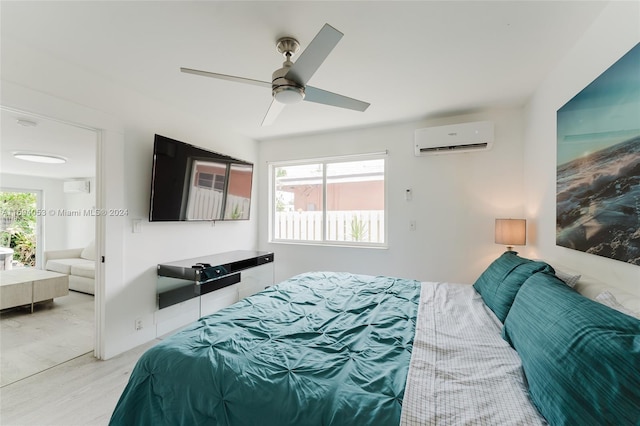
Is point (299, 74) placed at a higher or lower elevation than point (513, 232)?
higher

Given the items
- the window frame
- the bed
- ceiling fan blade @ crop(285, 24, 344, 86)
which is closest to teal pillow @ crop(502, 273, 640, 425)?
the bed

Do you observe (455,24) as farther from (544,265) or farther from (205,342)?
(205,342)

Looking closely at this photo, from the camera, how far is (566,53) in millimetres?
1957

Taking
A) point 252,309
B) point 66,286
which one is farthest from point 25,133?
point 252,309

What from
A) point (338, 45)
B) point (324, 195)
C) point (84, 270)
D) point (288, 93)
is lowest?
point (84, 270)

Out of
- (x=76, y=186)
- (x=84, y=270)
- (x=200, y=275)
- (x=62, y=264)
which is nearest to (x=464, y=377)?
(x=200, y=275)

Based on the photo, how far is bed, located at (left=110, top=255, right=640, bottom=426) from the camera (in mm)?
856

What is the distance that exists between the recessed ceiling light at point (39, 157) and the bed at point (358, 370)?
4701mm

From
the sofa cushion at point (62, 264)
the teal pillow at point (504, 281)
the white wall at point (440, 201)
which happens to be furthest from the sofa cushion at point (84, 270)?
the teal pillow at point (504, 281)

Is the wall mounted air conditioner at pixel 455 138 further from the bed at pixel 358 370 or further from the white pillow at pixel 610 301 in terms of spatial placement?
the white pillow at pixel 610 301

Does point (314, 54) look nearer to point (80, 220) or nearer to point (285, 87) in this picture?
point (285, 87)

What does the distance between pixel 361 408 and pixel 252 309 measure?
1022mm

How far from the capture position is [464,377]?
104 cm

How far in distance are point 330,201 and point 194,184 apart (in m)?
1.82
